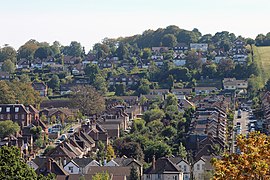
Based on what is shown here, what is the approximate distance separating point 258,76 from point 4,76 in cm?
2831

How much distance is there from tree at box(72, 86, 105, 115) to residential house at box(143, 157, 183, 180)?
26.8 m

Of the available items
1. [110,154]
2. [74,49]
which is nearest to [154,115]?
[110,154]

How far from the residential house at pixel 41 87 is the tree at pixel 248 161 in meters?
60.9

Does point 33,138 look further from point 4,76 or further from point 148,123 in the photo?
point 4,76

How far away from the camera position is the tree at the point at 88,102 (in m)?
59.8

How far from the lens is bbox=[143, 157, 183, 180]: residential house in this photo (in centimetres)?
3269

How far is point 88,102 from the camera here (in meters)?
60.1

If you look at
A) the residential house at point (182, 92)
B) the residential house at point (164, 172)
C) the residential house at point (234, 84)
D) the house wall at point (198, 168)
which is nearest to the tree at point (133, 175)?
the residential house at point (164, 172)

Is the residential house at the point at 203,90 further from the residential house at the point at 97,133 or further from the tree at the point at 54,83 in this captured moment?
the residential house at the point at 97,133

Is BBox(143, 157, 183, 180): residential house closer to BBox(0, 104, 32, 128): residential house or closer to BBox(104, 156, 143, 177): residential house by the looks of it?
BBox(104, 156, 143, 177): residential house

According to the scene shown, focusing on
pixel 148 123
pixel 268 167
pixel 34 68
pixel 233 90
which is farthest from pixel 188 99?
pixel 268 167

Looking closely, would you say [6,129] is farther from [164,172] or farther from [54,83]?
[54,83]

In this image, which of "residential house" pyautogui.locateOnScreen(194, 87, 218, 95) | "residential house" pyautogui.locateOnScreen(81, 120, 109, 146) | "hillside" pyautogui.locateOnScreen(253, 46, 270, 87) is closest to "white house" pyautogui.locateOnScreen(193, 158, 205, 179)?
"residential house" pyautogui.locateOnScreen(81, 120, 109, 146)

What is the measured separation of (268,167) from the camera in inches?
390
